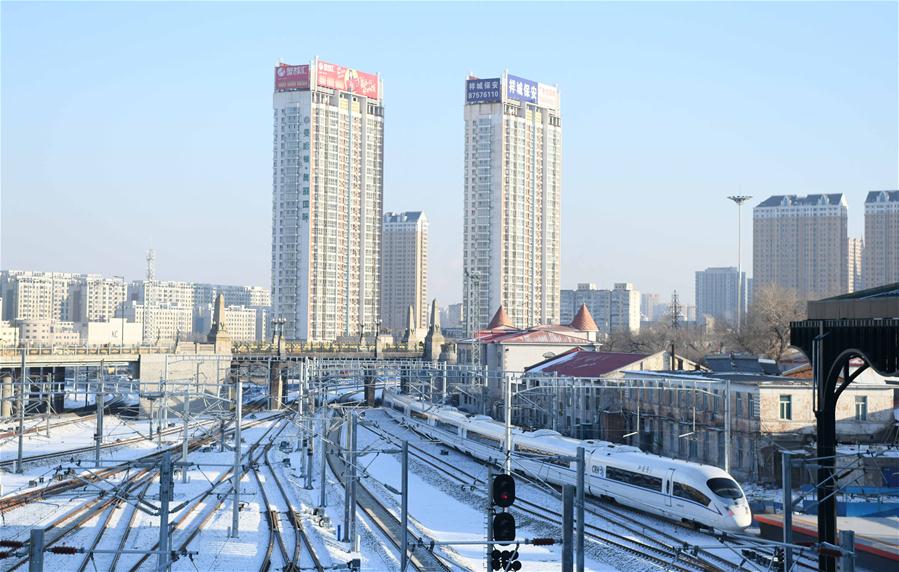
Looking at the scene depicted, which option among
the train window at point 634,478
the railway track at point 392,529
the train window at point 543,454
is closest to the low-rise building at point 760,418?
the train window at point 543,454

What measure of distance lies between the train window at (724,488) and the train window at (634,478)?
9.59ft

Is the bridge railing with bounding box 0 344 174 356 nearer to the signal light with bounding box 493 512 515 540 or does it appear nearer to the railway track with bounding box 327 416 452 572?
the railway track with bounding box 327 416 452 572

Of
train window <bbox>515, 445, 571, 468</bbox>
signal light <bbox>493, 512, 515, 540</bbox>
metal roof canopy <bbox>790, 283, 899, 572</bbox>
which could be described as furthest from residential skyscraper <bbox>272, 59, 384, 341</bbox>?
signal light <bbox>493, 512, 515, 540</bbox>

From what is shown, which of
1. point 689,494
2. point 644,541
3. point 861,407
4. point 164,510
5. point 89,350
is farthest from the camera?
point 89,350

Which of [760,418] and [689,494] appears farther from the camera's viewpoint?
[760,418]

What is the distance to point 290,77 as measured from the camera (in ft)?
499

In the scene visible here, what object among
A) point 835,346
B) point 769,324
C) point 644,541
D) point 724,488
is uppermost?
point 835,346

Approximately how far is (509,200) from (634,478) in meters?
117

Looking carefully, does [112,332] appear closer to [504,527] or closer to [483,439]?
[483,439]

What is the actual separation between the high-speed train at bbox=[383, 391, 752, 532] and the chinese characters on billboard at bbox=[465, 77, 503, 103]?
104 meters

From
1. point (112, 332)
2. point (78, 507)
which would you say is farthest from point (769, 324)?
point (112, 332)

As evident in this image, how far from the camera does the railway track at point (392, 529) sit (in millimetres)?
28236

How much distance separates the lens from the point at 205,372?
85.3 m

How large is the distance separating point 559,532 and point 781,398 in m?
16.0
